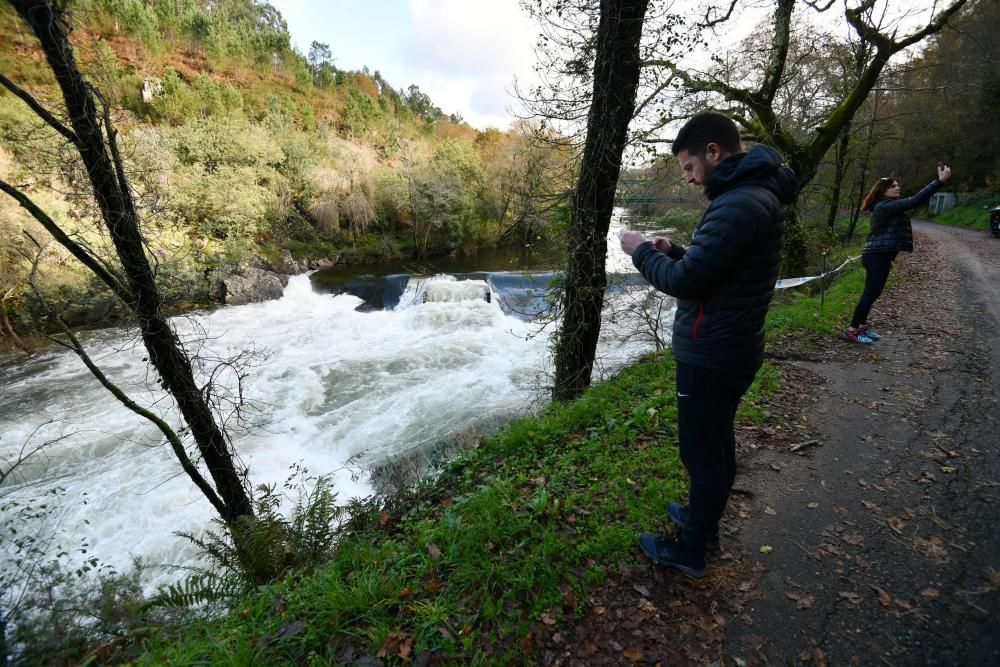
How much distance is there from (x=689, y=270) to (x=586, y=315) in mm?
3315

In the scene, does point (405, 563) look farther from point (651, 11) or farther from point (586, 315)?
point (651, 11)

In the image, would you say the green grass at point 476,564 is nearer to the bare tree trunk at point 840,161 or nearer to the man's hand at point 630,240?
the man's hand at point 630,240

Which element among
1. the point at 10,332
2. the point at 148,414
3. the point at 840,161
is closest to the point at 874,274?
the point at 148,414

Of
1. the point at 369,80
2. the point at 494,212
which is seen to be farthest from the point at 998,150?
the point at 369,80

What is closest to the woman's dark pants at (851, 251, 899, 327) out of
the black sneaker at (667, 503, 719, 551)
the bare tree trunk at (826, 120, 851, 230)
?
the black sneaker at (667, 503, 719, 551)

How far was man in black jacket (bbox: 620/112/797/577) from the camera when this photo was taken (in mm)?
1818

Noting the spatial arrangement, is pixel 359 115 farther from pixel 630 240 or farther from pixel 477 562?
pixel 477 562

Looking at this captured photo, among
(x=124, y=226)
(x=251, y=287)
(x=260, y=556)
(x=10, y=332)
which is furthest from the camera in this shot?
(x=251, y=287)

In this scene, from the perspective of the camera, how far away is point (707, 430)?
81.4 inches

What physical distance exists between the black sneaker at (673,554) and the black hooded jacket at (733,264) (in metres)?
1.16

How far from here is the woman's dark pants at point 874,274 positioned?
215 inches

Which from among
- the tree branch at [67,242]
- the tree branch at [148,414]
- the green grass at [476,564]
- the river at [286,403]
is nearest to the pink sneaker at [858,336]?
the river at [286,403]

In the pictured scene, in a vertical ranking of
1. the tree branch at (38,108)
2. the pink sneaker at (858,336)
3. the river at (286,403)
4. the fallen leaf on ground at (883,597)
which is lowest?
the river at (286,403)

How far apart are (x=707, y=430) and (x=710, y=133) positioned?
1444 millimetres
